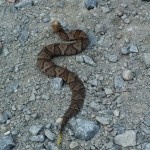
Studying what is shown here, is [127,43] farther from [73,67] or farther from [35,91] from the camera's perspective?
[35,91]

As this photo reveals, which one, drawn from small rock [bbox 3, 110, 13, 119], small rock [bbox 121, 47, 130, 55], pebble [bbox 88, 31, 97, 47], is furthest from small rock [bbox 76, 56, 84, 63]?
small rock [bbox 3, 110, 13, 119]

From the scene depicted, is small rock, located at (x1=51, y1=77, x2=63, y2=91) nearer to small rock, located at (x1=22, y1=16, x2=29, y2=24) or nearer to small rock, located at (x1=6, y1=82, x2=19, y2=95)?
small rock, located at (x1=6, y1=82, x2=19, y2=95)

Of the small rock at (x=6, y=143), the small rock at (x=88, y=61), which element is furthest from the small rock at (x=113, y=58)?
the small rock at (x=6, y=143)

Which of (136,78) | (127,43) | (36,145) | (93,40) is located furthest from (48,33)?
(36,145)

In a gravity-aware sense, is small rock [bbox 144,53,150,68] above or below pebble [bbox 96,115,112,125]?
above

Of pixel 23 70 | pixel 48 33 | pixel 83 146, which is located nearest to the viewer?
pixel 83 146

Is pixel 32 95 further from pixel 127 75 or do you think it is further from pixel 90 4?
pixel 90 4
